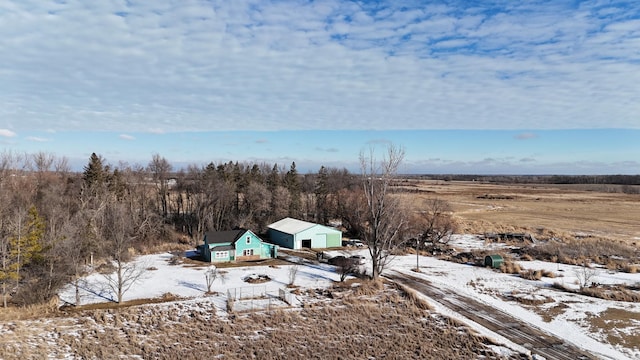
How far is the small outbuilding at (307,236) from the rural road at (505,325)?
15258mm

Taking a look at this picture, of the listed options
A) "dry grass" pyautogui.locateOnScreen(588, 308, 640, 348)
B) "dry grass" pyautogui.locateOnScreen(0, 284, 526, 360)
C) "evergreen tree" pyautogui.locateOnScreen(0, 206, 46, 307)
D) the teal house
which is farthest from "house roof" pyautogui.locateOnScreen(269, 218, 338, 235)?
"dry grass" pyautogui.locateOnScreen(588, 308, 640, 348)

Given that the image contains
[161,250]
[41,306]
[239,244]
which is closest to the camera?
[41,306]

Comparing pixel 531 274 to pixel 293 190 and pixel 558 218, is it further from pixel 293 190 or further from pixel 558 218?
pixel 558 218

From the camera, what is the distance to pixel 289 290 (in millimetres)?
26812

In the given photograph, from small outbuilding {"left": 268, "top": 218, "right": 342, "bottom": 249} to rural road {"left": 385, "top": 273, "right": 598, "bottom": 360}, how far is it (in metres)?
15.3

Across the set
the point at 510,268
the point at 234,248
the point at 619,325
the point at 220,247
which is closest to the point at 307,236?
the point at 234,248

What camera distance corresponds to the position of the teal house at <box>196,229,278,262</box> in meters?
36.0

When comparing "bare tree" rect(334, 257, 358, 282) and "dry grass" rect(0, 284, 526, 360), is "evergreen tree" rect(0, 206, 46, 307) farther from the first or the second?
"bare tree" rect(334, 257, 358, 282)

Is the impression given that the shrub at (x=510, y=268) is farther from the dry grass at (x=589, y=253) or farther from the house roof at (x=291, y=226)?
the house roof at (x=291, y=226)

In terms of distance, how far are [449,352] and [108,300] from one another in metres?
20.2

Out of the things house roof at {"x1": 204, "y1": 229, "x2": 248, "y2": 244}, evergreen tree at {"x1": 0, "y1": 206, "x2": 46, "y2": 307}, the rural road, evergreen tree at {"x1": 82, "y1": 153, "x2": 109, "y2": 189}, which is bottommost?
the rural road

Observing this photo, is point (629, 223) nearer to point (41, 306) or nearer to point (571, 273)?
point (571, 273)

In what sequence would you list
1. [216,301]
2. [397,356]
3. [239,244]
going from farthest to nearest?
[239,244]
[216,301]
[397,356]

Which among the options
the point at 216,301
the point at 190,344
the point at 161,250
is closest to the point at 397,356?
the point at 190,344
